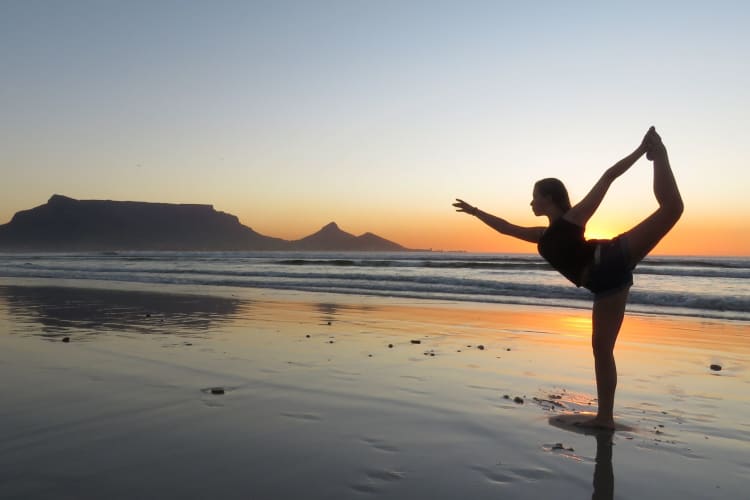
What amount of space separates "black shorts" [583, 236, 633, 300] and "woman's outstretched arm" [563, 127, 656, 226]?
343mm

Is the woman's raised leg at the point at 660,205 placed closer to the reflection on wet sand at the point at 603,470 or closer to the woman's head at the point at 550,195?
the woman's head at the point at 550,195

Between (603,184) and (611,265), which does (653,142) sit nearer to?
(603,184)

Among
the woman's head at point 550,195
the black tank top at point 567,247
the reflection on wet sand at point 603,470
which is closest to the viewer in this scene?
the reflection on wet sand at point 603,470

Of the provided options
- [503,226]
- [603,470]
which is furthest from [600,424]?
[503,226]

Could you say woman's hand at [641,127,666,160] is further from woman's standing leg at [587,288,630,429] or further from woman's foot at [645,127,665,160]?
woman's standing leg at [587,288,630,429]

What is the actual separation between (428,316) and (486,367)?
5823 mm

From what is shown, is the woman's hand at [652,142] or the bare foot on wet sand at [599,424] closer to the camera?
the woman's hand at [652,142]

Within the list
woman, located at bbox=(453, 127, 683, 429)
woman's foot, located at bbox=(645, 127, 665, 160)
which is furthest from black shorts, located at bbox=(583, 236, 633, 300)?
woman's foot, located at bbox=(645, 127, 665, 160)

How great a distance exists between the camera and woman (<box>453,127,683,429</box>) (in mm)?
3816

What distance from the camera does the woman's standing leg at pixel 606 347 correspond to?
4348mm

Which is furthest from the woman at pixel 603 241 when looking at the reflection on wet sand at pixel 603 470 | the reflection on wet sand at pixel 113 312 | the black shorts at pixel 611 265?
the reflection on wet sand at pixel 113 312

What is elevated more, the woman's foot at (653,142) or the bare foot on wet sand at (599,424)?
the woman's foot at (653,142)

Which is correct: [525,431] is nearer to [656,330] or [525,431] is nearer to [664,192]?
[664,192]

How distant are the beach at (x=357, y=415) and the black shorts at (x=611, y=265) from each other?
1.19 m
